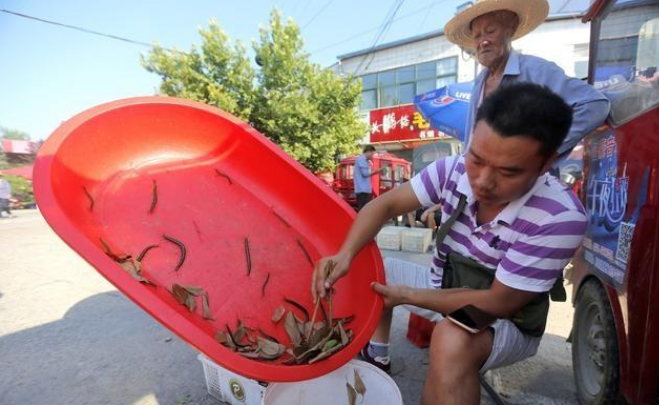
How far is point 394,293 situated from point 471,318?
1.03ft

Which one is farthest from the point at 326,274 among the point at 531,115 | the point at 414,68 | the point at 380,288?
the point at 414,68

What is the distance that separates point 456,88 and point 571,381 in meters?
4.26

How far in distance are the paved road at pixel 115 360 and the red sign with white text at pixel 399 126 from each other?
11.8 meters

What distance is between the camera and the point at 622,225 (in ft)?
4.43

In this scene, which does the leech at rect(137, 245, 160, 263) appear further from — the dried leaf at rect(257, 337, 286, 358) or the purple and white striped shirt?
the purple and white striped shirt

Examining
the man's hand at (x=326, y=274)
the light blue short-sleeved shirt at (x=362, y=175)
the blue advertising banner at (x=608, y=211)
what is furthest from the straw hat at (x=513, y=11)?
the light blue short-sleeved shirt at (x=362, y=175)

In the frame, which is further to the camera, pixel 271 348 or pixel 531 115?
pixel 271 348

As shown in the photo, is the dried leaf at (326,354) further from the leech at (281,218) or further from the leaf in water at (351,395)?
the leech at (281,218)

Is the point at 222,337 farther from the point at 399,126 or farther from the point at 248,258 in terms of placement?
the point at 399,126

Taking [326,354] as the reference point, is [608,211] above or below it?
above

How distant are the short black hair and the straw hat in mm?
1018

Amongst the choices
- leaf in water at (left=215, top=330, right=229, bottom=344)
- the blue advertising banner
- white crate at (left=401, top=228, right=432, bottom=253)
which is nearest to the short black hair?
the blue advertising banner

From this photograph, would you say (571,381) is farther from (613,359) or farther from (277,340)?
(277,340)

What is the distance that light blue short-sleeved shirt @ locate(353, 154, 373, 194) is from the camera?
7027mm
